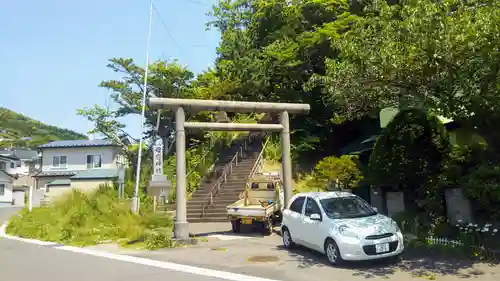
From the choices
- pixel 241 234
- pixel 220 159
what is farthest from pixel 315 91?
pixel 241 234

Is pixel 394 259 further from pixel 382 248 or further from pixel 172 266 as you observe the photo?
pixel 172 266

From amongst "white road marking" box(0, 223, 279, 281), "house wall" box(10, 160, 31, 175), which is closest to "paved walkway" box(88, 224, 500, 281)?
"white road marking" box(0, 223, 279, 281)

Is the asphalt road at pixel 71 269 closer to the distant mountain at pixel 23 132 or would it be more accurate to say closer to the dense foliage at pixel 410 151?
the dense foliage at pixel 410 151

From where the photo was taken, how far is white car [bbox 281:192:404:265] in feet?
28.2

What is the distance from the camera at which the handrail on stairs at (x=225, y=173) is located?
67.2ft

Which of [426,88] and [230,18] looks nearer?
[426,88]

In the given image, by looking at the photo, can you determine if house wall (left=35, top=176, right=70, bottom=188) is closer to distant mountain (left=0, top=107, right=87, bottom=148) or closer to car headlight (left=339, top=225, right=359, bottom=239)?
distant mountain (left=0, top=107, right=87, bottom=148)

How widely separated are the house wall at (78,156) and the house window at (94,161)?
338mm

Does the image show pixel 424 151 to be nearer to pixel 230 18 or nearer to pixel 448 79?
pixel 448 79

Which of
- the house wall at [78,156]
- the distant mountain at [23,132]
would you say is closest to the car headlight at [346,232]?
the house wall at [78,156]

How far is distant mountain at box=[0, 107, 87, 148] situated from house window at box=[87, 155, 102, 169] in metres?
36.7

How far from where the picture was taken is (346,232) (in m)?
8.79

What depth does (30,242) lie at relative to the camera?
17047mm

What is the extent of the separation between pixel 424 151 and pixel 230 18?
30222 millimetres
